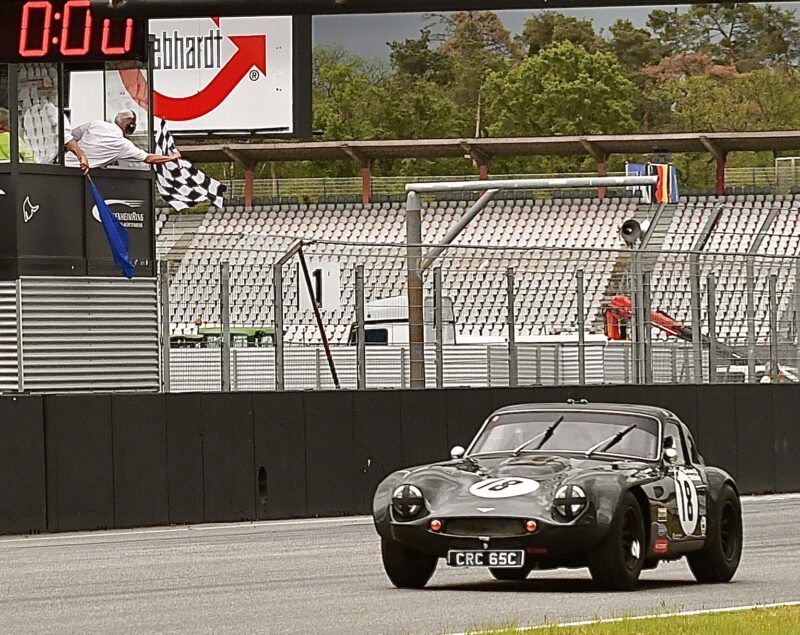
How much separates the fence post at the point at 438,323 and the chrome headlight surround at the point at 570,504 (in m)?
10.2

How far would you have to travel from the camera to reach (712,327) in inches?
954

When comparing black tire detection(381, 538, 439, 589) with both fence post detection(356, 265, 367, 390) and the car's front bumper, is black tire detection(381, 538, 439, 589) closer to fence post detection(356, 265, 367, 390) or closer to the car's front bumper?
the car's front bumper

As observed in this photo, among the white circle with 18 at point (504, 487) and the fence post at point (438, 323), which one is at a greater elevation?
the fence post at point (438, 323)

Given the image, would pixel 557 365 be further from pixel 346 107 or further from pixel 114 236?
pixel 346 107

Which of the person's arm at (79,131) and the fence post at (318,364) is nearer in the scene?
the person's arm at (79,131)

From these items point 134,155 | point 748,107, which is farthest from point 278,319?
point 748,107

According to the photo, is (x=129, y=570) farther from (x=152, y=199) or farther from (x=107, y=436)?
(x=152, y=199)

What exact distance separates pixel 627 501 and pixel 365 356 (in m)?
9.70

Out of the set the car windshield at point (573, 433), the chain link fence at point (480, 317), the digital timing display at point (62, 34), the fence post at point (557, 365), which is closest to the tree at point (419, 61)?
the chain link fence at point (480, 317)

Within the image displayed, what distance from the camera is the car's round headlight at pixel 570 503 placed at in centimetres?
1099

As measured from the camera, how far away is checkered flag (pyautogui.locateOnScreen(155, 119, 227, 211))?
80.2 ft

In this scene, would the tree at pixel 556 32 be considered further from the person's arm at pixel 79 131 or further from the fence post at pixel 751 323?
the person's arm at pixel 79 131

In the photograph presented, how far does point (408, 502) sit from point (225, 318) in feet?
27.8

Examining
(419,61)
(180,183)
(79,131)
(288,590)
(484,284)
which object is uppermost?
(419,61)
